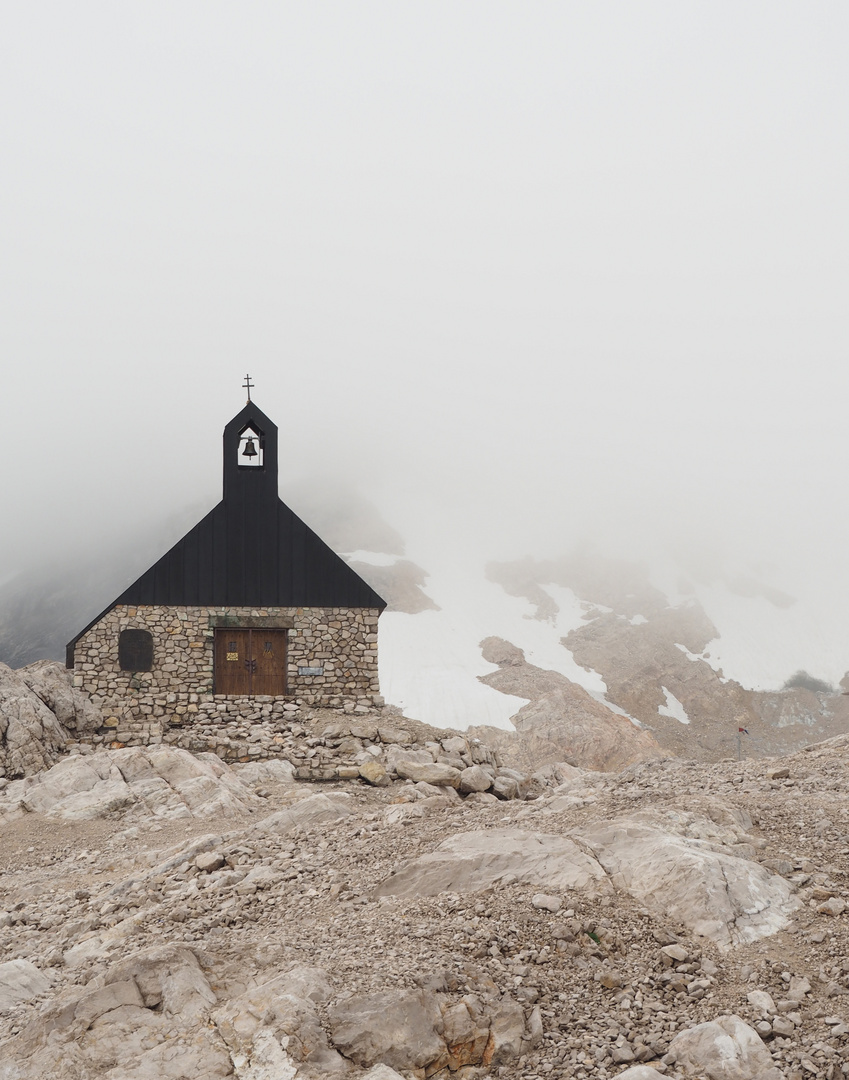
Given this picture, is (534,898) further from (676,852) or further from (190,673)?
(190,673)

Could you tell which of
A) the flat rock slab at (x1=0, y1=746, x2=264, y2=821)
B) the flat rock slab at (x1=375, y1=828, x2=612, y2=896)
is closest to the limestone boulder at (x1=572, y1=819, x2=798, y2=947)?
the flat rock slab at (x1=375, y1=828, x2=612, y2=896)

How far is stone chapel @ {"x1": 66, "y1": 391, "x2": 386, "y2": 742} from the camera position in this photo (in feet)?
67.9

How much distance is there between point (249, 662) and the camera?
21125 mm

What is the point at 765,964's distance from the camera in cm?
606

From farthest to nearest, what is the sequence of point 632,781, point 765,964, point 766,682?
point 766,682 → point 632,781 → point 765,964

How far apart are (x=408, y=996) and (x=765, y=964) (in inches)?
110

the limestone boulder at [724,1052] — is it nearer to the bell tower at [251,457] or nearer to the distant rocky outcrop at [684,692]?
the bell tower at [251,457]

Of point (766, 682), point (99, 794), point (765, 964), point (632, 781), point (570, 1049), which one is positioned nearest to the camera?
point (570, 1049)

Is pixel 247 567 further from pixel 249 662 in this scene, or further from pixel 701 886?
pixel 701 886

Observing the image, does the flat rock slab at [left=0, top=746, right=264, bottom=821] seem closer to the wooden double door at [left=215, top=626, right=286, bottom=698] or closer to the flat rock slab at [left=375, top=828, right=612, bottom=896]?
the wooden double door at [left=215, top=626, right=286, bottom=698]

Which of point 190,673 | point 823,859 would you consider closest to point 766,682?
point 190,673

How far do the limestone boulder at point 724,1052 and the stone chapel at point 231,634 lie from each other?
16071 millimetres

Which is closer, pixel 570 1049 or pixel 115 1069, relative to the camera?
pixel 115 1069

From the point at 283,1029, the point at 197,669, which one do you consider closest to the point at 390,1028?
the point at 283,1029
